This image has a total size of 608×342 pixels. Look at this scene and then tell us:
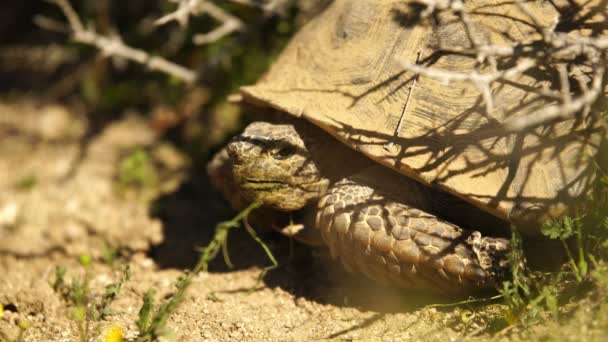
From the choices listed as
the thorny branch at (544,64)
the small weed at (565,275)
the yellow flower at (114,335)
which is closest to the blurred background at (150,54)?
the thorny branch at (544,64)

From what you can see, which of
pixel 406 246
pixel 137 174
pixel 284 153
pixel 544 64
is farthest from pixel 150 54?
pixel 544 64

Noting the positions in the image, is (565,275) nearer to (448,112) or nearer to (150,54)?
(448,112)

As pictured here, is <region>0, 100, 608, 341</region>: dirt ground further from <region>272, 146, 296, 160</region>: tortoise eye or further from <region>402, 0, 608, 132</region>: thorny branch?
<region>402, 0, 608, 132</region>: thorny branch

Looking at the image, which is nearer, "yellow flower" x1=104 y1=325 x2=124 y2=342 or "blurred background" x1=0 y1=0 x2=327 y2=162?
"yellow flower" x1=104 y1=325 x2=124 y2=342

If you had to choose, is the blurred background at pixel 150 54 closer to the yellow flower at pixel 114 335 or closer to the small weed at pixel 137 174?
the small weed at pixel 137 174

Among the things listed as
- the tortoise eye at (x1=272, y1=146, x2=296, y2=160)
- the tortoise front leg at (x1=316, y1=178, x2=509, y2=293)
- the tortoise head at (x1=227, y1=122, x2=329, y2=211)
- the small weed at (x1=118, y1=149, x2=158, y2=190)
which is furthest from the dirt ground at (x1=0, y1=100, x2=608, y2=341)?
the tortoise eye at (x1=272, y1=146, x2=296, y2=160)
